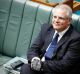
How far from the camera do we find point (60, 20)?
273 centimetres

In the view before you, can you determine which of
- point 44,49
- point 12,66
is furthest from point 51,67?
point 12,66

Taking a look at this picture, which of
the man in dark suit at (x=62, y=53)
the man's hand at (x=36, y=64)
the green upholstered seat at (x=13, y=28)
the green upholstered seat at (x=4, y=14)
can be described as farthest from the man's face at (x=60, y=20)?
the green upholstered seat at (x=4, y=14)

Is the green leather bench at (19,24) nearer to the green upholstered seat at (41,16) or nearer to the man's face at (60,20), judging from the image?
the green upholstered seat at (41,16)

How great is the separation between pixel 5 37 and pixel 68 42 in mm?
1039

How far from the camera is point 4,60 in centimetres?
331

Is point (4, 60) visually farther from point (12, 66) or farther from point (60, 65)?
point (60, 65)

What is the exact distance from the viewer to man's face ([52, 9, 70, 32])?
2.70 meters

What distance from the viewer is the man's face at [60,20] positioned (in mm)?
2701

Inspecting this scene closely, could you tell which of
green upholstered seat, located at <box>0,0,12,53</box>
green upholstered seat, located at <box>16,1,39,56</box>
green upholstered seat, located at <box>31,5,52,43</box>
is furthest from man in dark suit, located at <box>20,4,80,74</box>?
green upholstered seat, located at <box>0,0,12,53</box>

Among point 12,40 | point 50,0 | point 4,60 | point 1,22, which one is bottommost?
point 4,60

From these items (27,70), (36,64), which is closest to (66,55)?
(36,64)

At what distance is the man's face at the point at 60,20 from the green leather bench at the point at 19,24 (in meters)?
0.43

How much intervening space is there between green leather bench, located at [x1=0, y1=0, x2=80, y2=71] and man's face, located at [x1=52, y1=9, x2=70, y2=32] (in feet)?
1.42

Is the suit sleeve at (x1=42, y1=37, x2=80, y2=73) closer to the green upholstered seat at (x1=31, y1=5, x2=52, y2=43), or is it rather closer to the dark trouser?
the dark trouser
